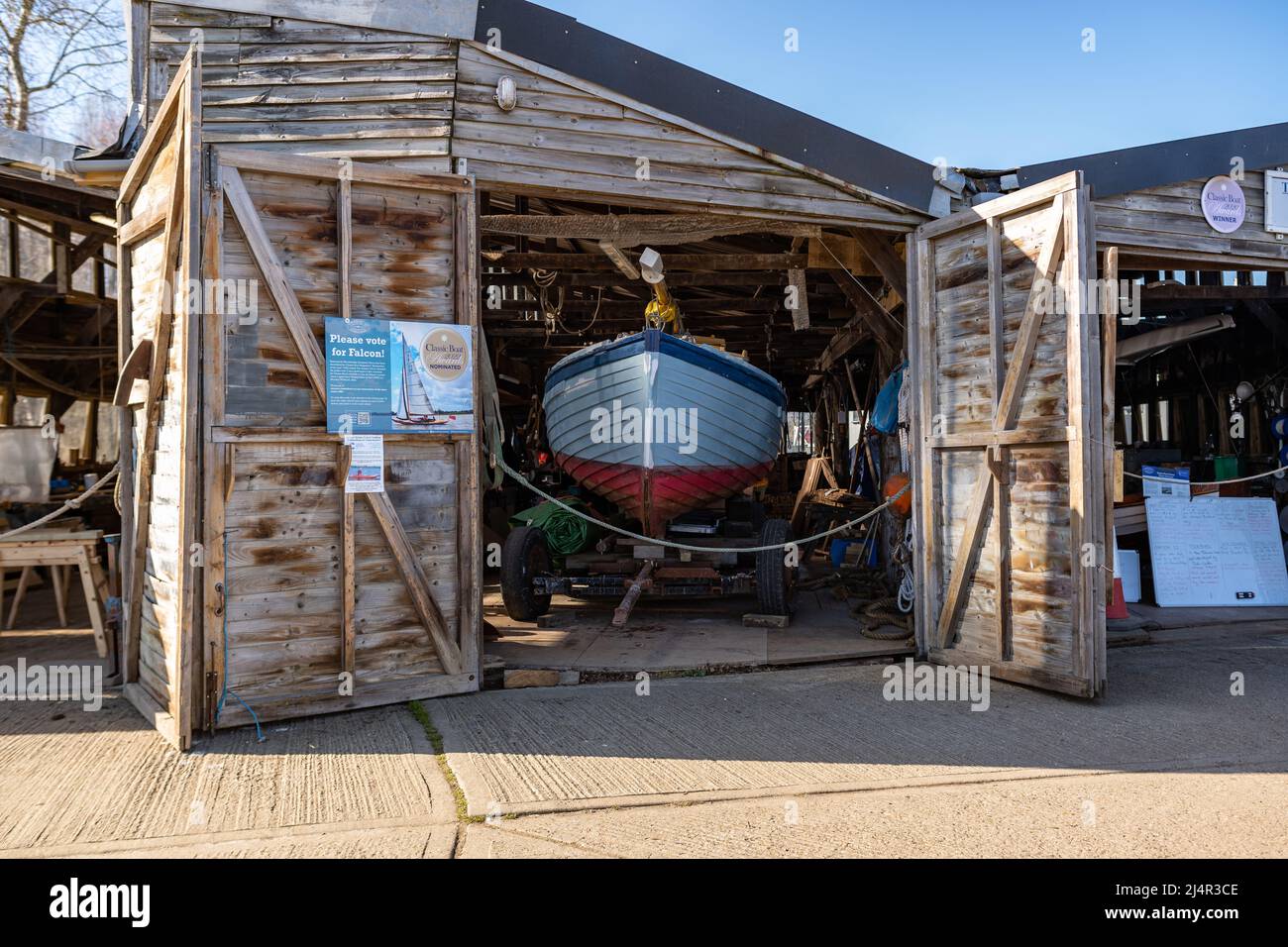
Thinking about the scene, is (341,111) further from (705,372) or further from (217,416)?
(705,372)

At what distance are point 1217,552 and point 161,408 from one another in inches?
361

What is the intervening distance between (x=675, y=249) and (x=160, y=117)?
5710 millimetres

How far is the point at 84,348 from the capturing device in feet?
36.0

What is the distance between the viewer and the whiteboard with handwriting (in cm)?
826

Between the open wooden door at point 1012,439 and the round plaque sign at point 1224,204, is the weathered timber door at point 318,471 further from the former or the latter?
the round plaque sign at point 1224,204

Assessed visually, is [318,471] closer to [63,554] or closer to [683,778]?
[683,778]

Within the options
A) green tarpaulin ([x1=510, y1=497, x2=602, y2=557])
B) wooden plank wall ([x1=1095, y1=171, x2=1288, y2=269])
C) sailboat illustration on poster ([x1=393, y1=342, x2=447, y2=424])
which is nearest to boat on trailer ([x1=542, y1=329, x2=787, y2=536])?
green tarpaulin ([x1=510, y1=497, x2=602, y2=557])

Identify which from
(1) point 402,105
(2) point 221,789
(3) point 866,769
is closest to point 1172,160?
(3) point 866,769

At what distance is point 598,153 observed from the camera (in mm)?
5941

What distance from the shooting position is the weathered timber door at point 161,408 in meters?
4.67

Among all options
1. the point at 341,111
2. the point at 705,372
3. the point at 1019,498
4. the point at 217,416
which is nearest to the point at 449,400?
the point at 217,416

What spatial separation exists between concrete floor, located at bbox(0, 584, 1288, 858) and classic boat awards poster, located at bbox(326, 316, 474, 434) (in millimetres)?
1754

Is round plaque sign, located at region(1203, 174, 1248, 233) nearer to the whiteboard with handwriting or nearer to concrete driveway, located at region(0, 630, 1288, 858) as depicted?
the whiteboard with handwriting

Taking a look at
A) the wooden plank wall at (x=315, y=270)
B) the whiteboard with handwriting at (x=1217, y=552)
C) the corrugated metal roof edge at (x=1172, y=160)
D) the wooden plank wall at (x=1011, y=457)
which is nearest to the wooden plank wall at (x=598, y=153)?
the wooden plank wall at (x=315, y=270)
